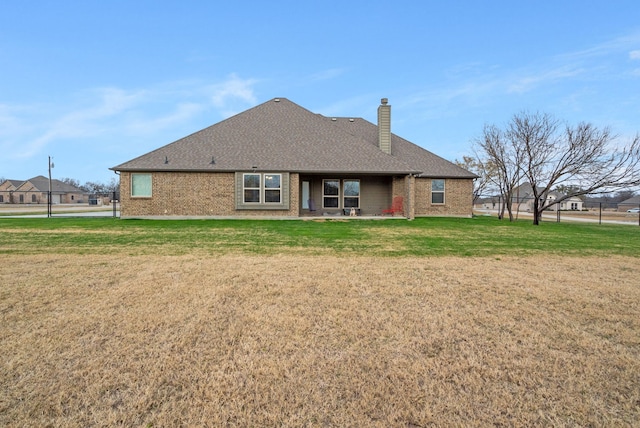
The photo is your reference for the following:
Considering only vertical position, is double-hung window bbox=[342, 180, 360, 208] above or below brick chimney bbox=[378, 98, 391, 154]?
below

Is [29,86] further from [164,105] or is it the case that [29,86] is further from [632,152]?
[632,152]

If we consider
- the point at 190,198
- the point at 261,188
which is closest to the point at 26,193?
the point at 190,198

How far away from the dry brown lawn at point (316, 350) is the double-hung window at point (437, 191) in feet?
46.5

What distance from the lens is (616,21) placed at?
48.3 feet

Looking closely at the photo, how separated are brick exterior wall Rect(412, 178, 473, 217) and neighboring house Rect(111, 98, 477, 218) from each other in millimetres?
62

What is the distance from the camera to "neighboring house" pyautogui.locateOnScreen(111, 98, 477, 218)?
1592 cm

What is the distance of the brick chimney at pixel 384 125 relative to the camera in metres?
18.2

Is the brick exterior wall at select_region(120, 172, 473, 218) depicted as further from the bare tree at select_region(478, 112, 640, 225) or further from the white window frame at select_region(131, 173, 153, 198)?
the bare tree at select_region(478, 112, 640, 225)

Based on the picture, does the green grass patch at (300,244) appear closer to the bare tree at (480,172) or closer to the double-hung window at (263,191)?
the double-hung window at (263,191)

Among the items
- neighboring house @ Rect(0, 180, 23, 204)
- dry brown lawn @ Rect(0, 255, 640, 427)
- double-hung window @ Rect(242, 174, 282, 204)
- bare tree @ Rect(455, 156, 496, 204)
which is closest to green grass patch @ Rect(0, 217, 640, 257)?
dry brown lawn @ Rect(0, 255, 640, 427)

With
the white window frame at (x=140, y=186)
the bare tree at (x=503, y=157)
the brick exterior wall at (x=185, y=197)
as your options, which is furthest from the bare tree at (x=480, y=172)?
the white window frame at (x=140, y=186)

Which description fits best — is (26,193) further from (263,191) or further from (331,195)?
(331,195)

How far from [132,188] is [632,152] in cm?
2594

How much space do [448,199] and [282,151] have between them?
421 inches
